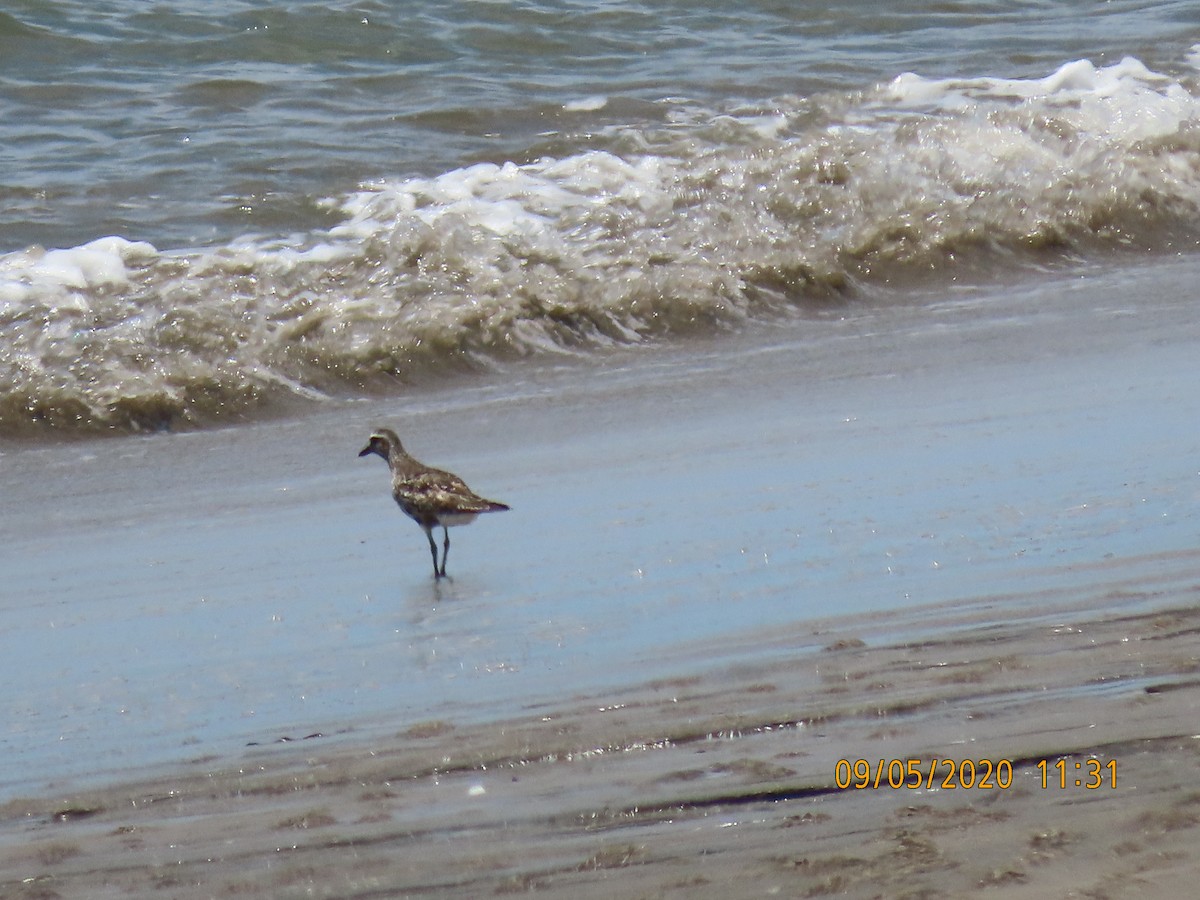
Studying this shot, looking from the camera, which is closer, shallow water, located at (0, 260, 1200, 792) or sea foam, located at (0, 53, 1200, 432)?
shallow water, located at (0, 260, 1200, 792)

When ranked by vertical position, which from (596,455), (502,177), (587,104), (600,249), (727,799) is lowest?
(596,455)

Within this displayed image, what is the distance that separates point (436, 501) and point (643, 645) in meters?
1.17

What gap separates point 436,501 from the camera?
4715mm

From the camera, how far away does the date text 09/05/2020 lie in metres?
2.77

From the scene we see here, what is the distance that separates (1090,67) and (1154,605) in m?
7.52

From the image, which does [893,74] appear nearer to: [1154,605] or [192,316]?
[192,316]

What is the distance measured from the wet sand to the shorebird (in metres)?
0.08

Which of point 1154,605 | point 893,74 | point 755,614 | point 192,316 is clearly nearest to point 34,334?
point 192,316

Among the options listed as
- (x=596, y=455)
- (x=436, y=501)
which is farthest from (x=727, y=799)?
(x=596, y=455)
